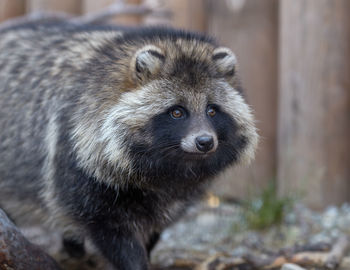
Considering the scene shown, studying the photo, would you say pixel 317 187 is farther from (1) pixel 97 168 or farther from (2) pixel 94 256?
(1) pixel 97 168

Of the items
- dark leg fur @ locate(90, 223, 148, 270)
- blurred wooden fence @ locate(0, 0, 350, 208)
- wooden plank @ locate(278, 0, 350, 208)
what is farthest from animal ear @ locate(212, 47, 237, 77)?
wooden plank @ locate(278, 0, 350, 208)

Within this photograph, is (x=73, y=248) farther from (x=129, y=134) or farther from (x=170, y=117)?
(x=170, y=117)

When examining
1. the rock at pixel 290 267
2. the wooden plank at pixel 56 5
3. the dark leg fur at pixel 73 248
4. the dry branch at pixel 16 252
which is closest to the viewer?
the dry branch at pixel 16 252

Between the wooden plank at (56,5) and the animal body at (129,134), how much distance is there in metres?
2.52

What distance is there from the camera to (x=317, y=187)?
19.9ft

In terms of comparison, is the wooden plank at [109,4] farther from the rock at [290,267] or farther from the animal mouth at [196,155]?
the rock at [290,267]

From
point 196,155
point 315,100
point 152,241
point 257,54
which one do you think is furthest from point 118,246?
point 257,54

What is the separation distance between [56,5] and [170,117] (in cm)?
371

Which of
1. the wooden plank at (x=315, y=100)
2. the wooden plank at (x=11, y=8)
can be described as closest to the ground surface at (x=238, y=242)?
the wooden plank at (x=315, y=100)

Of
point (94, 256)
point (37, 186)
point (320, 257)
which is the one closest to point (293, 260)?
point (320, 257)

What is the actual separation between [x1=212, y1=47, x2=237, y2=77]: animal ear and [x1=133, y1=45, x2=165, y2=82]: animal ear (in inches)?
16.5

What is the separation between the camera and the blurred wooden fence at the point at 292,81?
582 centimetres

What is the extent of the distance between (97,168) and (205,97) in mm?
880

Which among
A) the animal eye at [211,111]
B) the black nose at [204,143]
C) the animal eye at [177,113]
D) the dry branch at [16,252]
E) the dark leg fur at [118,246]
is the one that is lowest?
the dark leg fur at [118,246]
